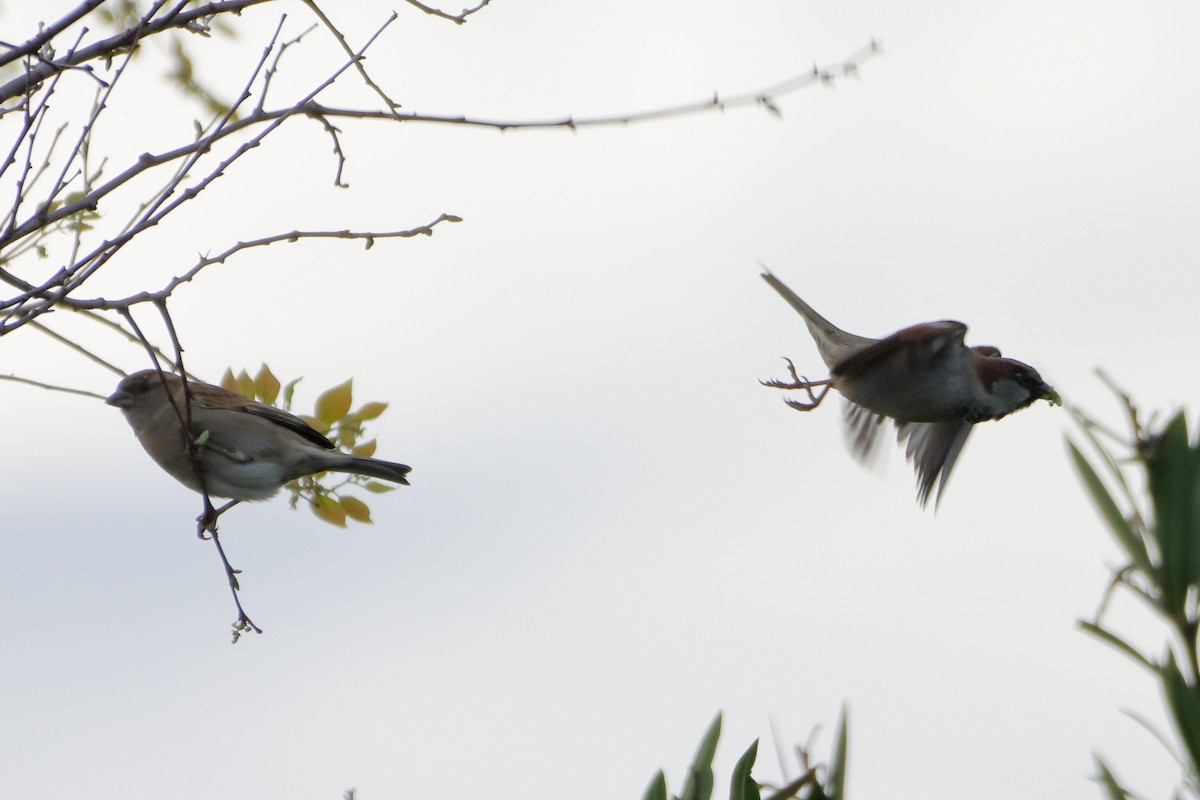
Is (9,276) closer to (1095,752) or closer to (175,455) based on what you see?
(175,455)

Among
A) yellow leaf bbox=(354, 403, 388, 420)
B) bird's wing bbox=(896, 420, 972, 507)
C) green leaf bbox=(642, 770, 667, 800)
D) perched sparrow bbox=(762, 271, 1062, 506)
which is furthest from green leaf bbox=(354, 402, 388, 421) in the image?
bird's wing bbox=(896, 420, 972, 507)

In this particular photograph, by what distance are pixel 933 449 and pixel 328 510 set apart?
10.4 ft

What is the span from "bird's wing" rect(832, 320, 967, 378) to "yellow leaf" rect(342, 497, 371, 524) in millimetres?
1835

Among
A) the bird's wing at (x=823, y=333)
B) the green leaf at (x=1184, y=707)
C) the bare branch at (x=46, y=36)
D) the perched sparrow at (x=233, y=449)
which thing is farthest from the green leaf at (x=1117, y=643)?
the bird's wing at (x=823, y=333)

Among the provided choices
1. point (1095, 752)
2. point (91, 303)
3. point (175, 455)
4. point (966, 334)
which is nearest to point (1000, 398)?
point (966, 334)

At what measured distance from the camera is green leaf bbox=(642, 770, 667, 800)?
158cm

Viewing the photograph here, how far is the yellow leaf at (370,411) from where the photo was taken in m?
3.89

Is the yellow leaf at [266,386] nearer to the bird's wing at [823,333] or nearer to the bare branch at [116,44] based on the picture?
the bare branch at [116,44]

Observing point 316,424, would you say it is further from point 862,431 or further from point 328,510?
point 862,431

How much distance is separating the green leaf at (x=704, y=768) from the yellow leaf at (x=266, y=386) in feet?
8.28

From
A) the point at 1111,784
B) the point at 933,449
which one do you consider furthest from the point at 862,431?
the point at 1111,784

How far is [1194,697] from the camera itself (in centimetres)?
109

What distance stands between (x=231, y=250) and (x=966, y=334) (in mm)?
3231

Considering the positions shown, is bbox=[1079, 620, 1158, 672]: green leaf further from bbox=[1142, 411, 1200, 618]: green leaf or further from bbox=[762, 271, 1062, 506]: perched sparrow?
bbox=[762, 271, 1062, 506]: perched sparrow
